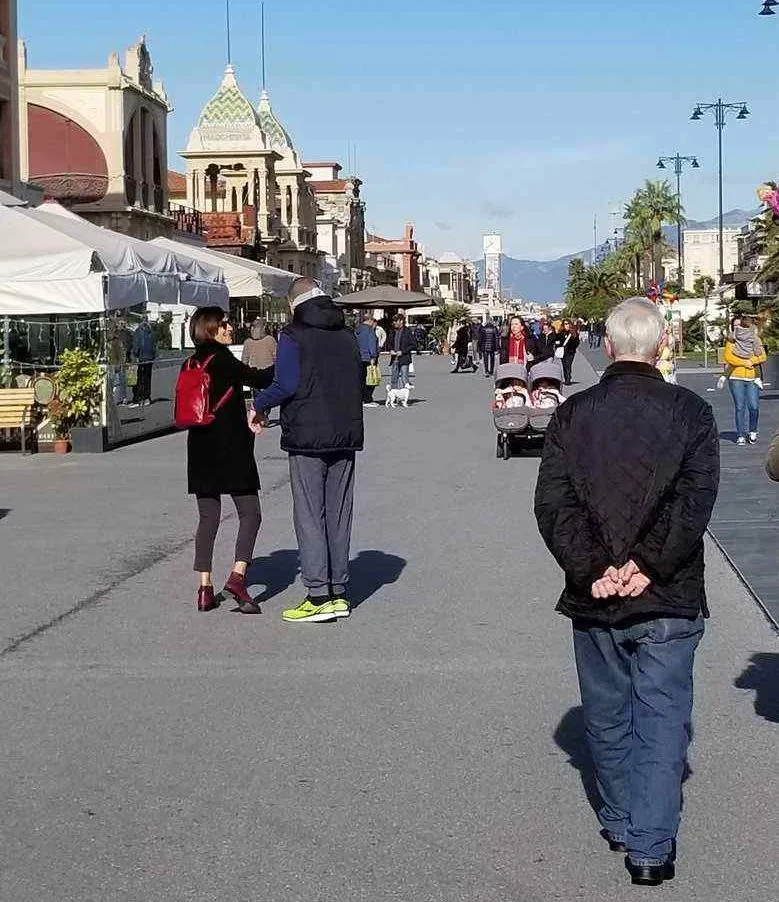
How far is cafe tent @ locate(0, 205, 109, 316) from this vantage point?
19.0 m

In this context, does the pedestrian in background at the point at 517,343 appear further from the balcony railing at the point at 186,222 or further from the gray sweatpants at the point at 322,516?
the balcony railing at the point at 186,222

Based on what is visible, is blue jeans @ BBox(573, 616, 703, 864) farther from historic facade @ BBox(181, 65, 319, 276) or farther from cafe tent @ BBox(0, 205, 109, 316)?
historic facade @ BBox(181, 65, 319, 276)

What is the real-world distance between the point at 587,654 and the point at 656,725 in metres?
0.31

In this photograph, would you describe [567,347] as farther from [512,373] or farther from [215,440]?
[215,440]

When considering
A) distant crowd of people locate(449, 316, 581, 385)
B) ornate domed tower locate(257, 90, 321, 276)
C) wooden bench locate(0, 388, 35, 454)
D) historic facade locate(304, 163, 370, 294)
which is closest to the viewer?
wooden bench locate(0, 388, 35, 454)

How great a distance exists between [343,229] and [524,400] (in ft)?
342

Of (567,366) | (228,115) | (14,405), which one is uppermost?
(228,115)

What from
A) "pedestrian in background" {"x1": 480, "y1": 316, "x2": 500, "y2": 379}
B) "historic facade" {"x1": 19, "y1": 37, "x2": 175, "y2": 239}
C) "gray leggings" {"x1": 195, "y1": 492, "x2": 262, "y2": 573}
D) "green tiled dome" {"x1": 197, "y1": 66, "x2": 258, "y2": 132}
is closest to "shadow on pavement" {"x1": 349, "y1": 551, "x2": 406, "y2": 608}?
"gray leggings" {"x1": 195, "y1": 492, "x2": 262, "y2": 573}

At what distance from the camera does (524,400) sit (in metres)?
19.0

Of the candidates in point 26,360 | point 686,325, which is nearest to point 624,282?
point 686,325

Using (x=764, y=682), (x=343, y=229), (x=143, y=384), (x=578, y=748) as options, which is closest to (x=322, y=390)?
(x=764, y=682)

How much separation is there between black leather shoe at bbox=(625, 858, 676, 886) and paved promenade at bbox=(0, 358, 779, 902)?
4 centimetres

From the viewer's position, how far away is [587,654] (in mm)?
4891

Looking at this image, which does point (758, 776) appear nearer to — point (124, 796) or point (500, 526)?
point (124, 796)
